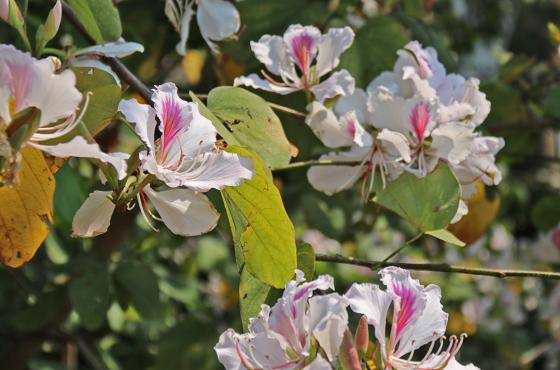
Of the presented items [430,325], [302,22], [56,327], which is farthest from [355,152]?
[56,327]

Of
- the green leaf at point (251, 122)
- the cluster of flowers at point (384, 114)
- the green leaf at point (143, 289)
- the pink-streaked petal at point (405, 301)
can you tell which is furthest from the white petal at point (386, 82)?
the green leaf at point (143, 289)

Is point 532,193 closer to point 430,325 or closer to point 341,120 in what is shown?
point 341,120

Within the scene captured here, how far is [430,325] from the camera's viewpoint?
2.41 ft

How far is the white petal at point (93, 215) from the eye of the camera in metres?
0.69

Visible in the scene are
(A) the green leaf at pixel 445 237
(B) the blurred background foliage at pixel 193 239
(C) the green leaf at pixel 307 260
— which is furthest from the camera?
(B) the blurred background foliage at pixel 193 239

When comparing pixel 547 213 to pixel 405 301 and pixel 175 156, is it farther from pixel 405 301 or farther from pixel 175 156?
pixel 175 156

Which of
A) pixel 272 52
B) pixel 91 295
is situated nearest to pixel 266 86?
pixel 272 52

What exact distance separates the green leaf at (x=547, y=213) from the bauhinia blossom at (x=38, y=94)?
3.53 ft

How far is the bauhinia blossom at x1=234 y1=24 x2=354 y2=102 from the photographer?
94cm

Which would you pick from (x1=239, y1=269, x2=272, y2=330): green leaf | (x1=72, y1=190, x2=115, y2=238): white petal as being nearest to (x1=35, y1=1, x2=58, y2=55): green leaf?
(x1=72, y1=190, x2=115, y2=238): white petal

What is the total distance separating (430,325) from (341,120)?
27 centimetres

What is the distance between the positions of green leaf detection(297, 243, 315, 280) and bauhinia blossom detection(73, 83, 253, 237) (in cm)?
11

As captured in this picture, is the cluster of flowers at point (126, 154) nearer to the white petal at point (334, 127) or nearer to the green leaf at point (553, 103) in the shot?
the white petal at point (334, 127)

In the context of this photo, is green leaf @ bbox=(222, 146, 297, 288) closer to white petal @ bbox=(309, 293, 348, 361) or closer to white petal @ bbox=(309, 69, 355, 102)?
white petal @ bbox=(309, 293, 348, 361)
